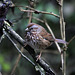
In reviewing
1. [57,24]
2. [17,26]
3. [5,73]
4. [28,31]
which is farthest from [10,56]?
[28,31]

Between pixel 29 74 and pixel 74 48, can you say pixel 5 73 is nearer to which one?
pixel 29 74

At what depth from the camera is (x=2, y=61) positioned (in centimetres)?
447

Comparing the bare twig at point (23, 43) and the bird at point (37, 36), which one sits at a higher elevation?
the bare twig at point (23, 43)

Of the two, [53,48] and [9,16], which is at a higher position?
[9,16]

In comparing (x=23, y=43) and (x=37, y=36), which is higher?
(x=23, y=43)

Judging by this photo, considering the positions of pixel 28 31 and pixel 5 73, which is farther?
pixel 5 73

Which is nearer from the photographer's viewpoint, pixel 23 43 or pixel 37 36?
pixel 23 43

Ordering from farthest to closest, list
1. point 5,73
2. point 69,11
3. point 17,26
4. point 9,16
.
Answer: point 69,11, point 5,73, point 17,26, point 9,16

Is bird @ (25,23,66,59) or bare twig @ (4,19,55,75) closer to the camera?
bare twig @ (4,19,55,75)

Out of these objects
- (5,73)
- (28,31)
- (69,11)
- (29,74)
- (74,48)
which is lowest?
(29,74)

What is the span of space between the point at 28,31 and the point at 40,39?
27cm

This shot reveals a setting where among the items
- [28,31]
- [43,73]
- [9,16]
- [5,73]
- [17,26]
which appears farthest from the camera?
[5,73]

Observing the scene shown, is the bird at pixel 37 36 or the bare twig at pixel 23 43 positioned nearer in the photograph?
the bare twig at pixel 23 43

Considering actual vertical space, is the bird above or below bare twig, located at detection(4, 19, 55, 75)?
below
